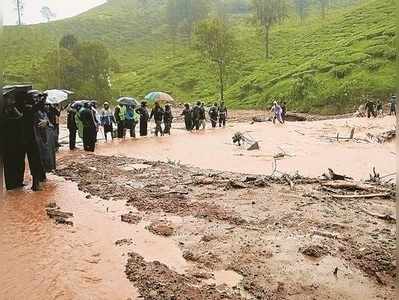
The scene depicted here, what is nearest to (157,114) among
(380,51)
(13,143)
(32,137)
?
(32,137)

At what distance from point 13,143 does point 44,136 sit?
117cm

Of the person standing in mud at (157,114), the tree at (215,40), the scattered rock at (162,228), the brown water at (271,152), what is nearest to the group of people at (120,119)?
the person standing in mud at (157,114)

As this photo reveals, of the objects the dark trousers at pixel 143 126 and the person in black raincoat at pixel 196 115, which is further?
the person in black raincoat at pixel 196 115

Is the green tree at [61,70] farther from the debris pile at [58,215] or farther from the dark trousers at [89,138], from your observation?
the debris pile at [58,215]

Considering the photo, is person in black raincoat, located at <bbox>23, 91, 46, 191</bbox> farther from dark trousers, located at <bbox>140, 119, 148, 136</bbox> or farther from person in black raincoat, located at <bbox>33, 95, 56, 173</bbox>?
dark trousers, located at <bbox>140, 119, 148, 136</bbox>

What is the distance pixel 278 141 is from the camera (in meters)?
20.7

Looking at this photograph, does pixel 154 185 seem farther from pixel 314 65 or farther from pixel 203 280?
pixel 314 65

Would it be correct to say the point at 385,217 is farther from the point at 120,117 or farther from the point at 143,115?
the point at 143,115

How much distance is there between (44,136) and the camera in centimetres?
1092

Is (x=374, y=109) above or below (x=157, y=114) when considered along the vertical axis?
below

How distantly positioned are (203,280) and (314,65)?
43015 millimetres

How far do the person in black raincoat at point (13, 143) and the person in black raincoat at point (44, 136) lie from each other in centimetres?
36

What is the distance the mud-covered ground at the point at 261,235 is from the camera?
5.68 m

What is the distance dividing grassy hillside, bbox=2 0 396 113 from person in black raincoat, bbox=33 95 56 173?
53.9ft
